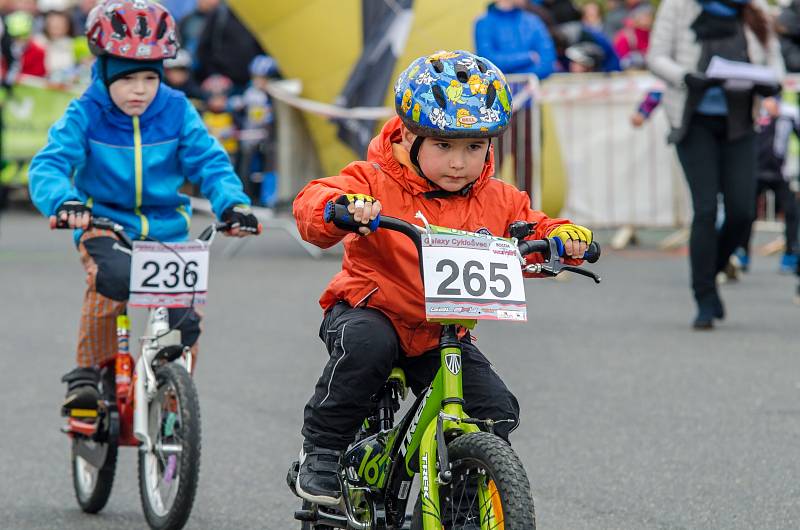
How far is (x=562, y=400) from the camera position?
27.3ft

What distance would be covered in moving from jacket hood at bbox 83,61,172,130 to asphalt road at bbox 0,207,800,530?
55.9 inches

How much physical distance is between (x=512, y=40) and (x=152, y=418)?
9.43 m

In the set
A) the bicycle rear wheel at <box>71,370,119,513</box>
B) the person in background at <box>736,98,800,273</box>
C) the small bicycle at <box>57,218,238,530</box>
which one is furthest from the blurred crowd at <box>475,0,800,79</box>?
the bicycle rear wheel at <box>71,370,119,513</box>

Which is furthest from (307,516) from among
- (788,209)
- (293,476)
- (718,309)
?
(788,209)

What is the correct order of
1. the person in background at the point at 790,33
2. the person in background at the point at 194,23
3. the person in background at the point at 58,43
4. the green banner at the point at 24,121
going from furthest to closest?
the person in background at the point at 194,23
the person in background at the point at 58,43
the green banner at the point at 24,121
the person in background at the point at 790,33

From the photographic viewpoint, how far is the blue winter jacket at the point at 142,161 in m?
6.11

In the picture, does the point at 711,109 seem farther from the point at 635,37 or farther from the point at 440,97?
the point at 635,37

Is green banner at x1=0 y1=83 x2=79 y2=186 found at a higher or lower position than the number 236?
lower

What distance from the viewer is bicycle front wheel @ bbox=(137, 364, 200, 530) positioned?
5.57 m

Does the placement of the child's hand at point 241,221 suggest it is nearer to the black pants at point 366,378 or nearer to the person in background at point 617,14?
the black pants at point 366,378

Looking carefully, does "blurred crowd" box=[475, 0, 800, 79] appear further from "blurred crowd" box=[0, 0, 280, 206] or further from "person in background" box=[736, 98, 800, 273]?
"blurred crowd" box=[0, 0, 280, 206]

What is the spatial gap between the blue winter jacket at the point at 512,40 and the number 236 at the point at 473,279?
35.0 ft

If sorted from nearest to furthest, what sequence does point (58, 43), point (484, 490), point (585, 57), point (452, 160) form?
point (484, 490), point (452, 160), point (585, 57), point (58, 43)

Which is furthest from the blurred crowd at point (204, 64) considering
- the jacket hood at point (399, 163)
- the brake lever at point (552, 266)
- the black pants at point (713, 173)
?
the brake lever at point (552, 266)
